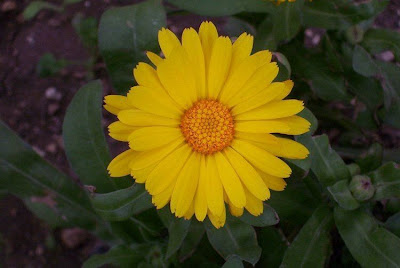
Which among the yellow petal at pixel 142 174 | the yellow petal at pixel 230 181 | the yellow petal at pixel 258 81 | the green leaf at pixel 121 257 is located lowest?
the green leaf at pixel 121 257

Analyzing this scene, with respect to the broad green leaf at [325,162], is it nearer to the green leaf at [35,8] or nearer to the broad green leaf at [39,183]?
the broad green leaf at [39,183]

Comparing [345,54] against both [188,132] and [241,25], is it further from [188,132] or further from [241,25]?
[188,132]

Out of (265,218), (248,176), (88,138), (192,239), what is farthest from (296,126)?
(88,138)

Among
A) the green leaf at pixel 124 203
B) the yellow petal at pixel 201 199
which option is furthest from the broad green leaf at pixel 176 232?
the yellow petal at pixel 201 199

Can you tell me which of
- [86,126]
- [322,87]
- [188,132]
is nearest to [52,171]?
[86,126]

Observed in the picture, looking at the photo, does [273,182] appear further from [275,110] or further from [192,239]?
[192,239]
